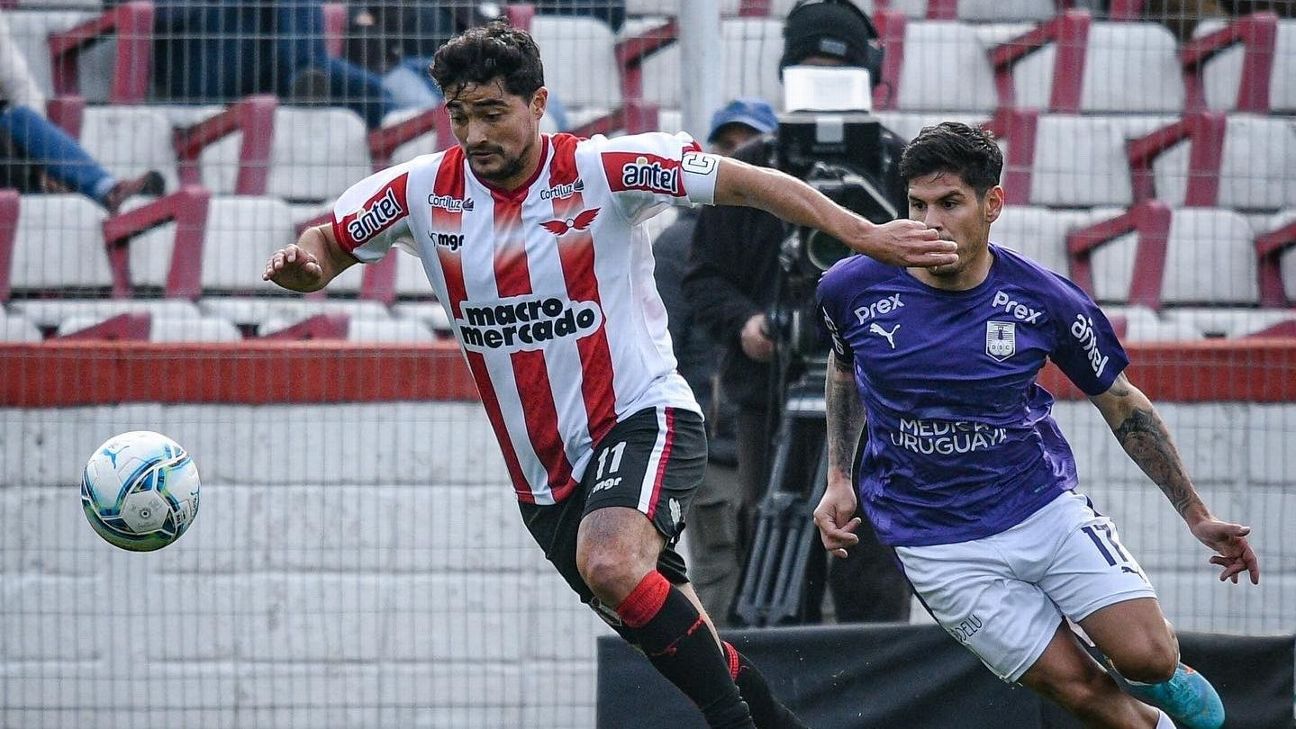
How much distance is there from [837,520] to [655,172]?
3.44 ft

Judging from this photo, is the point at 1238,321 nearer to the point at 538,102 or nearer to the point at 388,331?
the point at 388,331

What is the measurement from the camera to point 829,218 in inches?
157

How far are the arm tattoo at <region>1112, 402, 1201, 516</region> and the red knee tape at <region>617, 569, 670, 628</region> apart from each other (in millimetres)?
1342

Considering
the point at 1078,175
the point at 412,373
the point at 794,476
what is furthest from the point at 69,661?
the point at 1078,175

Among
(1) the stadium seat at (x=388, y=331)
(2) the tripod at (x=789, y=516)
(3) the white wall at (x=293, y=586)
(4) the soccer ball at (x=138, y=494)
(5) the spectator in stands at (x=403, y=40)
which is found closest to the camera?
(4) the soccer ball at (x=138, y=494)

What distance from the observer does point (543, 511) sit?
458 cm

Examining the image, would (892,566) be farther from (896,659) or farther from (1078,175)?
(1078,175)

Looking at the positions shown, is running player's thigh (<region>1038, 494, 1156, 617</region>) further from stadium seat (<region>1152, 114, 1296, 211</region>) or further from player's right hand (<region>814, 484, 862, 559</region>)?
stadium seat (<region>1152, 114, 1296, 211</region>)

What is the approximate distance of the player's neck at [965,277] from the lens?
4.24m

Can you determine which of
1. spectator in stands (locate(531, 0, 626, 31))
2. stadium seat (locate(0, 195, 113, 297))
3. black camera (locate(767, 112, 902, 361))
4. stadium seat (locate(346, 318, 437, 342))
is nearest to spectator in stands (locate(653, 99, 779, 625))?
black camera (locate(767, 112, 902, 361))

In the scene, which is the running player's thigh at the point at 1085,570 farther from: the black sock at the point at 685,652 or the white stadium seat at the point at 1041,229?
the white stadium seat at the point at 1041,229

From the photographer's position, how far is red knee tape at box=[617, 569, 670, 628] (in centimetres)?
407

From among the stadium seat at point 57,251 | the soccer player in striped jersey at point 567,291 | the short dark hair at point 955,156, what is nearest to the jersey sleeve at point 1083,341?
the short dark hair at point 955,156

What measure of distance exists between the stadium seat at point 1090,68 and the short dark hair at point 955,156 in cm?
329
